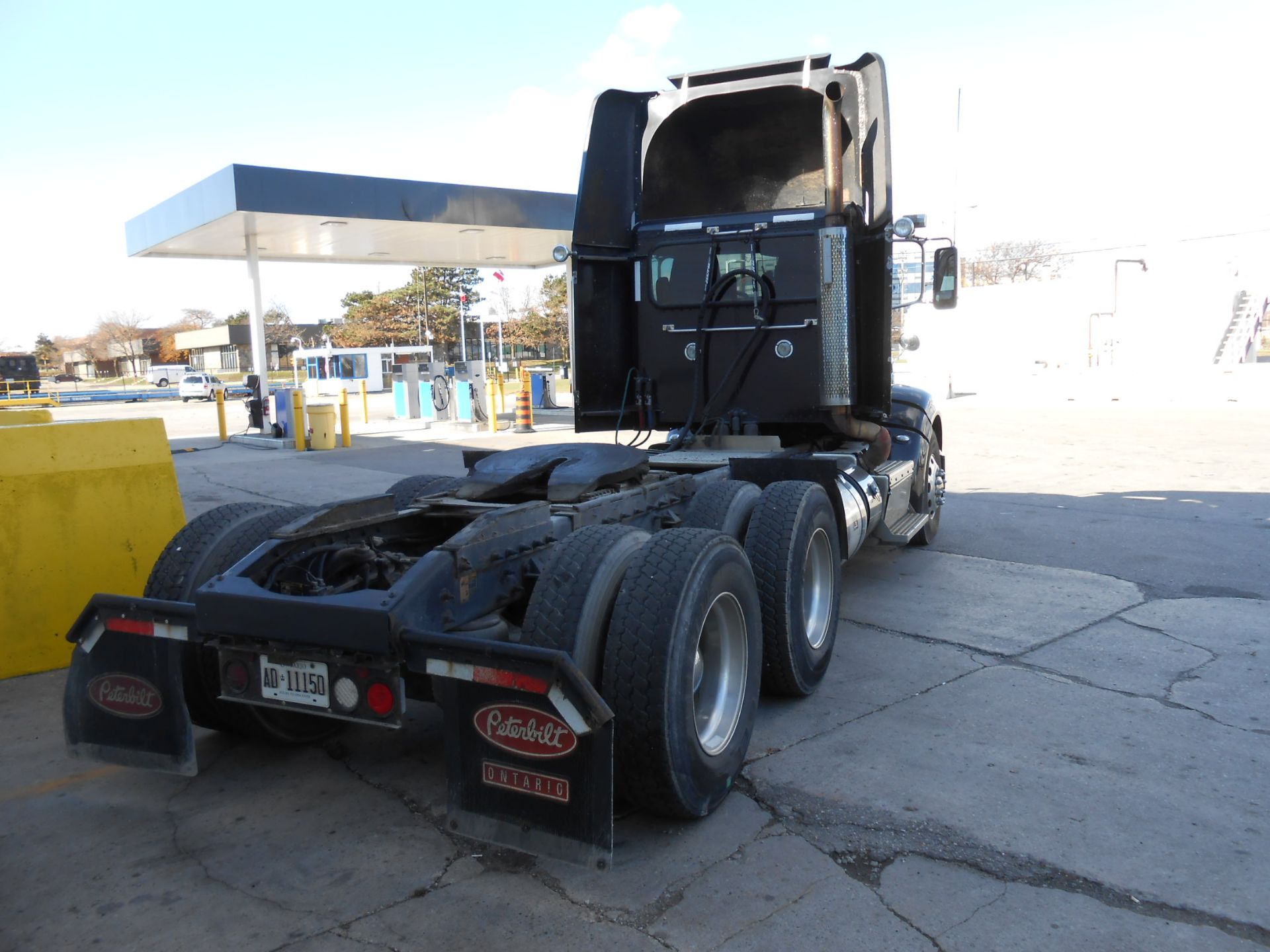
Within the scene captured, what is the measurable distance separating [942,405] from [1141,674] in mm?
20880

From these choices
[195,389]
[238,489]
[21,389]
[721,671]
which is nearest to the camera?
[721,671]

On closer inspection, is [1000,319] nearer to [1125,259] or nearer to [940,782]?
[1125,259]

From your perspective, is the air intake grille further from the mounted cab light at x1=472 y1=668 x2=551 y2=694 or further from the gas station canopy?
the gas station canopy

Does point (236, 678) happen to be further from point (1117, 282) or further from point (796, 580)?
Answer: point (1117, 282)

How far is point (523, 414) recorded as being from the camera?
20625mm

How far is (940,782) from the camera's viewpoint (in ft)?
12.2

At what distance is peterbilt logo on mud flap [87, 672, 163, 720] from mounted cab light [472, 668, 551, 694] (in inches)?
55.0

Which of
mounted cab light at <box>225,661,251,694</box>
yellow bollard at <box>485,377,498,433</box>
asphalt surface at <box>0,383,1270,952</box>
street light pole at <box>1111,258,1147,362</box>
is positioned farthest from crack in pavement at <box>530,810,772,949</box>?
street light pole at <box>1111,258,1147,362</box>

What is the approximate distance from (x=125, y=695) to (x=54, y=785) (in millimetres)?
769

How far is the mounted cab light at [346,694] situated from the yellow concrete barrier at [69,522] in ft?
10.3

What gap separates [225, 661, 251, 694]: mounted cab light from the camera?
127 inches

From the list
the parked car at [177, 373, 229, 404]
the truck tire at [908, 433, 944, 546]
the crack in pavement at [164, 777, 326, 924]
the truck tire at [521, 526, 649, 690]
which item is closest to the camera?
the crack in pavement at [164, 777, 326, 924]

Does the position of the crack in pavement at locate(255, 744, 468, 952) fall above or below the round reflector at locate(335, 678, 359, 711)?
below

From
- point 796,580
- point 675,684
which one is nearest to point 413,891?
point 675,684
